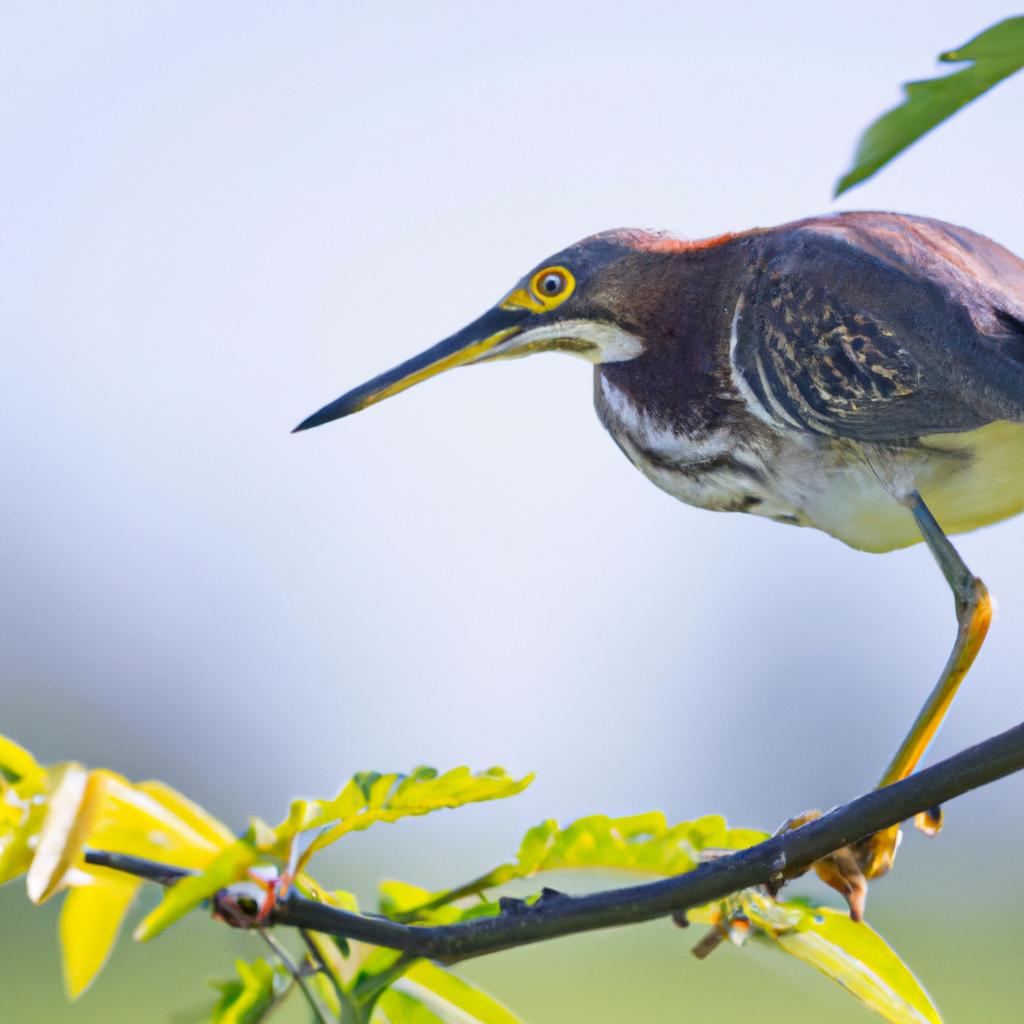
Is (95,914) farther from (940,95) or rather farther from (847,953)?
(940,95)

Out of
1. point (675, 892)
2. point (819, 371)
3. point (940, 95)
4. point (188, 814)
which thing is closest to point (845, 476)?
point (819, 371)

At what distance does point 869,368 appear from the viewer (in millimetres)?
2031

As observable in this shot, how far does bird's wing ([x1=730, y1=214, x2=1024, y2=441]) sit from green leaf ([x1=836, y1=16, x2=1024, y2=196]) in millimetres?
1008

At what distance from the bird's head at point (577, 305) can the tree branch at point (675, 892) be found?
4.67 ft

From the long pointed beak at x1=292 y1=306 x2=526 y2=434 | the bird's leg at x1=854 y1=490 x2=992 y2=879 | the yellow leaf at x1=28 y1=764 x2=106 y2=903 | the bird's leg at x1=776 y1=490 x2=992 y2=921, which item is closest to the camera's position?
the yellow leaf at x1=28 y1=764 x2=106 y2=903

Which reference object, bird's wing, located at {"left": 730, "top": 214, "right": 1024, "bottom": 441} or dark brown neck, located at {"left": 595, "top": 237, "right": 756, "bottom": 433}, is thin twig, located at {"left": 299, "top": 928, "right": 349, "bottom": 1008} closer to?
bird's wing, located at {"left": 730, "top": 214, "right": 1024, "bottom": 441}

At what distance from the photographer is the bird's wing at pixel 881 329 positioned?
1.89m

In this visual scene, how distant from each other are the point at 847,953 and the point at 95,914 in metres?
0.58

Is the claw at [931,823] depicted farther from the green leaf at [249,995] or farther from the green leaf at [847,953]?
the green leaf at [249,995]

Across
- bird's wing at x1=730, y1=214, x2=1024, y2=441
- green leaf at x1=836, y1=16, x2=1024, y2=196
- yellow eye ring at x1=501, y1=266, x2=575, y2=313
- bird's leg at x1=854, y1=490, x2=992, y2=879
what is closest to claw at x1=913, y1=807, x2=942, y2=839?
bird's leg at x1=854, y1=490, x2=992, y2=879

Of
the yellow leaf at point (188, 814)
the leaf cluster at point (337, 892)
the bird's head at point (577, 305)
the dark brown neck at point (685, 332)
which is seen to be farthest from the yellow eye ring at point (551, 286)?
the yellow leaf at point (188, 814)

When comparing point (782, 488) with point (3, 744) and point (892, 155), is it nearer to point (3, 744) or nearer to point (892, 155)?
point (892, 155)

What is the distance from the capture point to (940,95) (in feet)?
2.79

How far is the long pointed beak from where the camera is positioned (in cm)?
228
